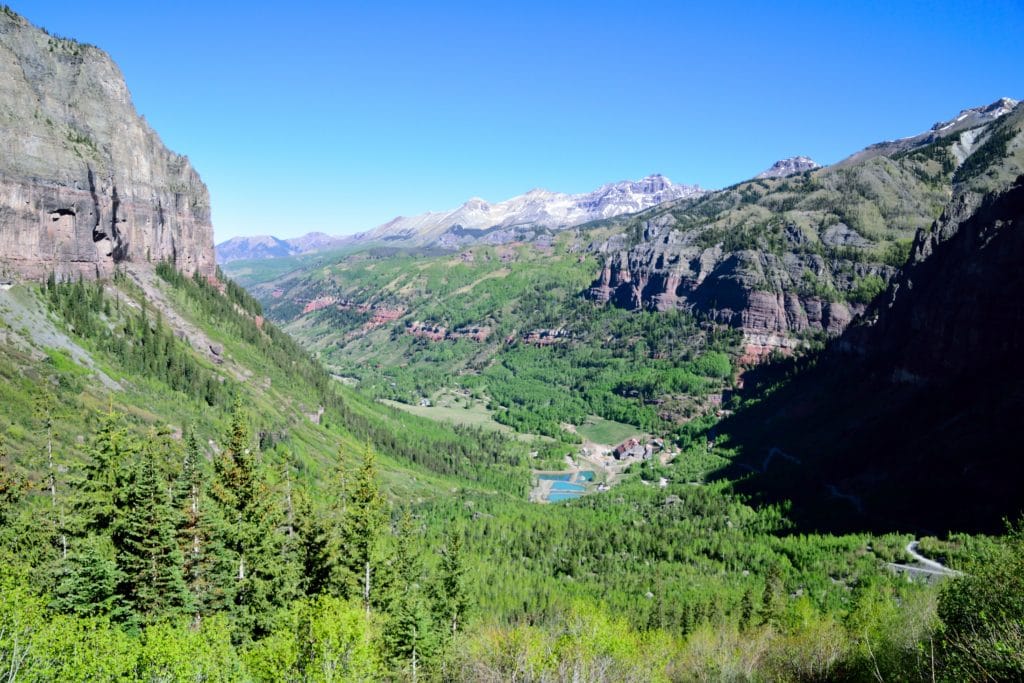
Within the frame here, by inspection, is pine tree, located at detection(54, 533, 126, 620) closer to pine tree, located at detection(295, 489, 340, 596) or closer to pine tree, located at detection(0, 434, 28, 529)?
pine tree, located at detection(0, 434, 28, 529)

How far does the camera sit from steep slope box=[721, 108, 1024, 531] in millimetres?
104188

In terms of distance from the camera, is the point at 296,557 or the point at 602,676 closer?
the point at 602,676

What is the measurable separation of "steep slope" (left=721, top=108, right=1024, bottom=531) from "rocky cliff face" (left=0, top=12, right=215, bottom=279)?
15688 cm

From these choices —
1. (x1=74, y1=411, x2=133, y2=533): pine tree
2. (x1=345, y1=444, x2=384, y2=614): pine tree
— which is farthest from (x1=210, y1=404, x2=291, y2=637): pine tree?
(x1=74, y1=411, x2=133, y2=533): pine tree

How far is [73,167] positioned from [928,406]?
596 ft

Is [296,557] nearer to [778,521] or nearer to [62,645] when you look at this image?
[62,645]

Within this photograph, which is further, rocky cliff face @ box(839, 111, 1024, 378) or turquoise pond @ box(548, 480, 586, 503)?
turquoise pond @ box(548, 480, 586, 503)

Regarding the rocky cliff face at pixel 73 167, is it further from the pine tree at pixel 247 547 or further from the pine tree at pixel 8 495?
the pine tree at pixel 247 547

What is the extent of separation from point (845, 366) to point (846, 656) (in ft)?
453

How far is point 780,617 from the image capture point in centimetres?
7512

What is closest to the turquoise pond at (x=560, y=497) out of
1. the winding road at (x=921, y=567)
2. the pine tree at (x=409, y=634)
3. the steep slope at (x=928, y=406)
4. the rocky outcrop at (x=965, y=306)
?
the steep slope at (x=928, y=406)

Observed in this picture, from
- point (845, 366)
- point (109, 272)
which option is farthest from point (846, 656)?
point (109, 272)

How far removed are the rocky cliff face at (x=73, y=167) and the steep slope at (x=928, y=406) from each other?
157m

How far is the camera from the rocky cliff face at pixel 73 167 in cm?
12131
